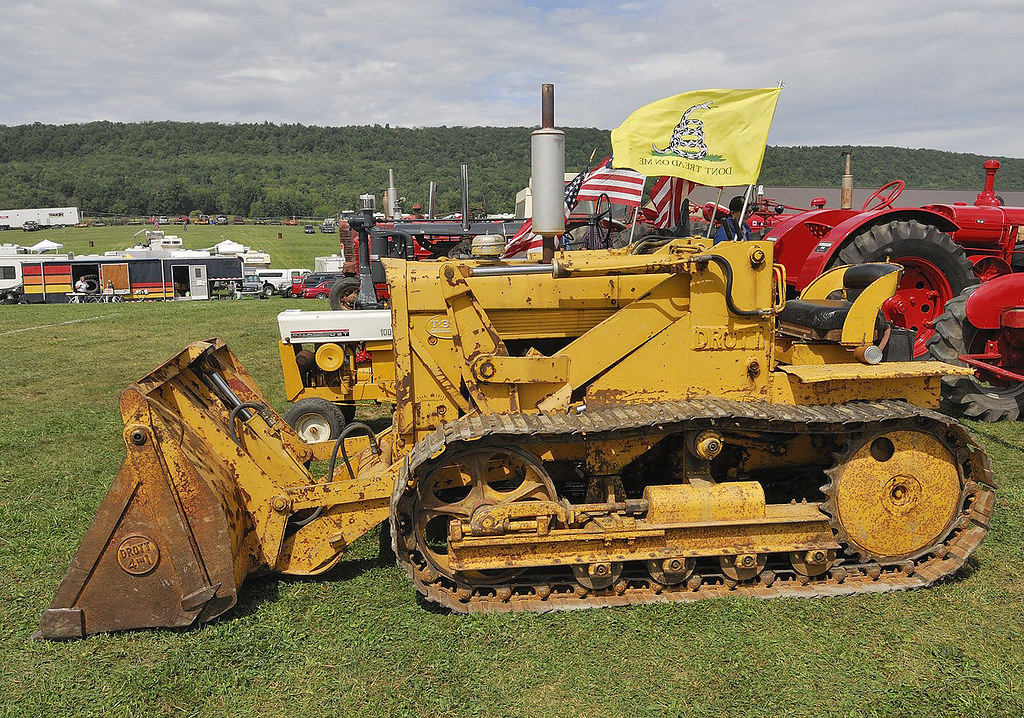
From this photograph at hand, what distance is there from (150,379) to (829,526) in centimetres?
472

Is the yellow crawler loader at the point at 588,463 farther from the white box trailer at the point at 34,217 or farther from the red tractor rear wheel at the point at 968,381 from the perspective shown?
the white box trailer at the point at 34,217

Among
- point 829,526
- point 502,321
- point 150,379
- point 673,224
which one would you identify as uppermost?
point 673,224

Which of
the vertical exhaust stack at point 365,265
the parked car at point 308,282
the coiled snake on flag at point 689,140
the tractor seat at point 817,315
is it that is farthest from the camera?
the parked car at point 308,282

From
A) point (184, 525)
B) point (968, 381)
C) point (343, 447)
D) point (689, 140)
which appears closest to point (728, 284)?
point (689, 140)

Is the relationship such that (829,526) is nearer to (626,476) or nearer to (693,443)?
(693,443)

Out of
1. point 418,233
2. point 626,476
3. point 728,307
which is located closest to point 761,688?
point 626,476

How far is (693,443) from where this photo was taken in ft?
16.9

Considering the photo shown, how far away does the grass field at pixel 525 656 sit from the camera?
13.3 feet

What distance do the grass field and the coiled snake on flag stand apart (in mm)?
3530

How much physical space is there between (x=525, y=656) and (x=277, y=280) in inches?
1581

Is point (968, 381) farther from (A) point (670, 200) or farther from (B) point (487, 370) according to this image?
(B) point (487, 370)

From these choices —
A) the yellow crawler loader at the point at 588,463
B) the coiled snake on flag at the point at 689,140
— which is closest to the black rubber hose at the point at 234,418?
the yellow crawler loader at the point at 588,463

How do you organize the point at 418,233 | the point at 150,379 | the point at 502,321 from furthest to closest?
1. the point at 418,233
2. the point at 502,321
3. the point at 150,379

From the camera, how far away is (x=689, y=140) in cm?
624
